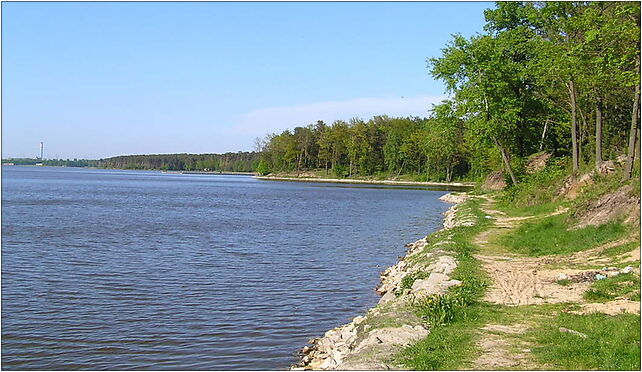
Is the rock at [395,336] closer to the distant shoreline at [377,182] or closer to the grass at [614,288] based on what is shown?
the grass at [614,288]

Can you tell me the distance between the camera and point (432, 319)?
1055cm

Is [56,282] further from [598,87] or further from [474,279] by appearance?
[598,87]

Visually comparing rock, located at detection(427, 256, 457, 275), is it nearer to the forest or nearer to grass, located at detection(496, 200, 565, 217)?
the forest

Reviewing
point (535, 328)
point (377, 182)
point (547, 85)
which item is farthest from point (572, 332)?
point (377, 182)

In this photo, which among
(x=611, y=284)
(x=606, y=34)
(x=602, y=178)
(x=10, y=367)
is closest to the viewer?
(x=10, y=367)

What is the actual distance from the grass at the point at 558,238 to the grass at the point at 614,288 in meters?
4.99

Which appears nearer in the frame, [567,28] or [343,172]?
[567,28]

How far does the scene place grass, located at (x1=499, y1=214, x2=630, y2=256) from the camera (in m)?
18.1

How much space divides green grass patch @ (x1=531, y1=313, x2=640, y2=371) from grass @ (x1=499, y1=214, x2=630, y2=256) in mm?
8338

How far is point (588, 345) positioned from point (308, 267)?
46.4 feet

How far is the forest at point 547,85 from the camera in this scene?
25.2m

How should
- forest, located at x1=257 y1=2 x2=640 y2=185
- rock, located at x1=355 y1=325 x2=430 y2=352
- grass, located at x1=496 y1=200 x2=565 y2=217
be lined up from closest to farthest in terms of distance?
rock, located at x1=355 y1=325 x2=430 y2=352 → forest, located at x1=257 y1=2 x2=640 y2=185 → grass, located at x1=496 y1=200 x2=565 y2=217

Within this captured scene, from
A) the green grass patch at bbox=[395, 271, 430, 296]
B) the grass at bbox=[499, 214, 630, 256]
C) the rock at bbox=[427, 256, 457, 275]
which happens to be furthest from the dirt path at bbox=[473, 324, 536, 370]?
the grass at bbox=[499, 214, 630, 256]

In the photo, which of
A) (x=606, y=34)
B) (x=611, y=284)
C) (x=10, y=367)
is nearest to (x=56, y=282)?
(x=10, y=367)
